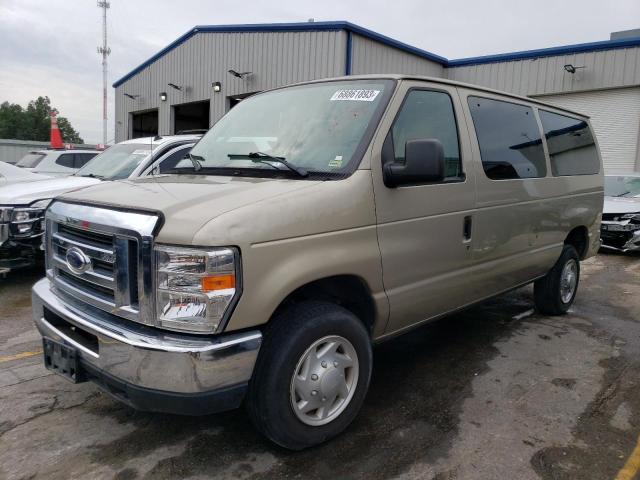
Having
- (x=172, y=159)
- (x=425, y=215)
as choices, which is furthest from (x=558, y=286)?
(x=172, y=159)

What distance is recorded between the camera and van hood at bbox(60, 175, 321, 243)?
2.47 metres

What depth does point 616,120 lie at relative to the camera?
48.1 feet

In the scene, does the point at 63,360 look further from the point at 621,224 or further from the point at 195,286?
the point at 621,224

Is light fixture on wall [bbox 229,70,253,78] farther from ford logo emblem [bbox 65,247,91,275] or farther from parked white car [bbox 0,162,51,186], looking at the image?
ford logo emblem [bbox 65,247,91,275]

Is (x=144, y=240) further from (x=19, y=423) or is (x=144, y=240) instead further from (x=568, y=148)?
(x=568, y=148)

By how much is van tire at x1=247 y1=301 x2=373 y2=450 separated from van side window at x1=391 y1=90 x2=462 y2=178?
41.6 inches

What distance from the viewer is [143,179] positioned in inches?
136

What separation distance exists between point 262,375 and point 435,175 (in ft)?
4.73

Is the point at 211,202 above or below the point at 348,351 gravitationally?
above

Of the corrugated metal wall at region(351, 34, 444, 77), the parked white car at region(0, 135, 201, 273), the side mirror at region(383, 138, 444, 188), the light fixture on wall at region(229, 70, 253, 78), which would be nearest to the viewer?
the side mirror at region(383, 138, 444, 188)

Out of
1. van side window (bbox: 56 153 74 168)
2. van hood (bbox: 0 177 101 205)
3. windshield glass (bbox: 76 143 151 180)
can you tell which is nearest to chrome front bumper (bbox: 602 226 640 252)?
windshield glass (bbox: 76 143 151 180)

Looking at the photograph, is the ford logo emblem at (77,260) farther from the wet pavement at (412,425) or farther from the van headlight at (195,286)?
the wet pavement at (412,425)

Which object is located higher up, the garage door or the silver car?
the garage door

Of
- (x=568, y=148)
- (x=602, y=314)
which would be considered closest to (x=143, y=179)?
(x=568, y=148)
